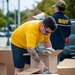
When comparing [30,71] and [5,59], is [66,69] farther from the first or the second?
[30,71]

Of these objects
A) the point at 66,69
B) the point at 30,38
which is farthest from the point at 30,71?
the point at 66,69

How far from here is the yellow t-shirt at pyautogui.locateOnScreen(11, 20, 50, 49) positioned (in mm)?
4508

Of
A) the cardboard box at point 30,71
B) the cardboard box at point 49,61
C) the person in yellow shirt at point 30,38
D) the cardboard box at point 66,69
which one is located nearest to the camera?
the cardboard box at point 30,71

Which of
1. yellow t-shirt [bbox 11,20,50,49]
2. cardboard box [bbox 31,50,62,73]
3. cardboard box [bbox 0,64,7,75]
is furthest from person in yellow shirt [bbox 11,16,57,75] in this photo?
cardboard box [bbox 0,64,7,75]

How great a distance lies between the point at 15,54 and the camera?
197 inches

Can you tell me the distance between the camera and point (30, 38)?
449cm

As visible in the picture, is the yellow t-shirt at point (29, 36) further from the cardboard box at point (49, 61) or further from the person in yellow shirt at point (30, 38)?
the cardboard box at point (49, 61)

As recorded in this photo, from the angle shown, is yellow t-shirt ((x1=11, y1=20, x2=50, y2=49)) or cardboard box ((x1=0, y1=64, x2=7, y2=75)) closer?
yellow t-shirt ((x1=11, y1=20, x2=50, y2=49))

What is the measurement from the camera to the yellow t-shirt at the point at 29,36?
4.51m

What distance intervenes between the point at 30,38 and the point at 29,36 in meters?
0.03

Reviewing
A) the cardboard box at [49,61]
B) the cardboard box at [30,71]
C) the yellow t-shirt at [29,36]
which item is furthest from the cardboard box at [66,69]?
the cardboard box at [30,71]

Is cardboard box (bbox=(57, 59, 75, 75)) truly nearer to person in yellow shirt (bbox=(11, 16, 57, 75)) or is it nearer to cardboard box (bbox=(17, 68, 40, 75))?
person in yellow shirt (bbox=(11, 16, 57, 75))

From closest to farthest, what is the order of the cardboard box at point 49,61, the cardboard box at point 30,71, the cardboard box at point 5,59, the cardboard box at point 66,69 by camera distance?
1. the cardboard box at point 30,71
2. the cardboard box at point 49,61
3. the cardboard box at point 66,69
4. the cardboard box at point 5,59

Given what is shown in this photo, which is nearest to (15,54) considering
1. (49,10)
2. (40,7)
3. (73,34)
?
(73,34)
